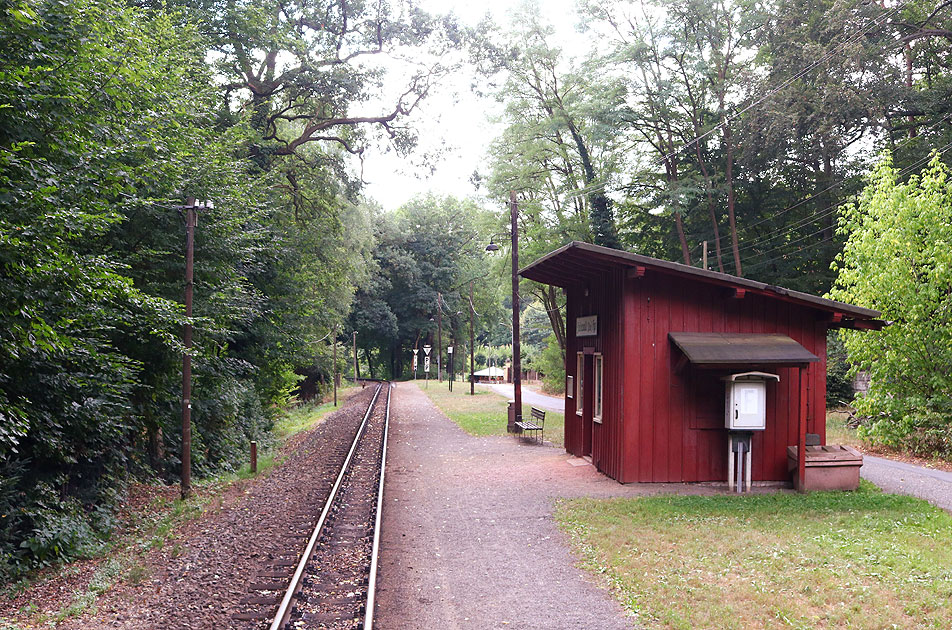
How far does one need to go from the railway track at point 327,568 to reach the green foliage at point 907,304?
39.0 ft

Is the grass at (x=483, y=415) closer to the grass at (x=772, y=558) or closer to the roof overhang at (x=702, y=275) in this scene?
the roof overhang at (x=702, y=275)

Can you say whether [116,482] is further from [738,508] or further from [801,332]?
[801,332]

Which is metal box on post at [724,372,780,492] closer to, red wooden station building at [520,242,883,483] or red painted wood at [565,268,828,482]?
red wooden station building at [520,242,883,483]

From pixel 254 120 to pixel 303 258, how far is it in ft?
14.9

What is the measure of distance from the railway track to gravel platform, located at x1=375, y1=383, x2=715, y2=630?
0.75ft

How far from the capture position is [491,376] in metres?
74.2

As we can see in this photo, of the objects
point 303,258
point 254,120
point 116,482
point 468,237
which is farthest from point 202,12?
point 468,237

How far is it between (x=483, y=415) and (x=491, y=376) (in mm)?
47079

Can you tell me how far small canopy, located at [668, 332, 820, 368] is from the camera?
10.8 meters

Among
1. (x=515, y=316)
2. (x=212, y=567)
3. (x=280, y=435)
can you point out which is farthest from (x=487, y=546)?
(x=280, y=435)

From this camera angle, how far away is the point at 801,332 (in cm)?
1218

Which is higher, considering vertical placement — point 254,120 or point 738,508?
point 254,120

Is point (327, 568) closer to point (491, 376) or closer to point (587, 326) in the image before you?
point (587, 326)

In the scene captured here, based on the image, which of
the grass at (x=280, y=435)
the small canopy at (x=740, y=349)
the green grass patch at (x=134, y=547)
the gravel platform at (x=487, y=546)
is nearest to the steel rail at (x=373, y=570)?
the gravel platform at (x=487, y=546)
